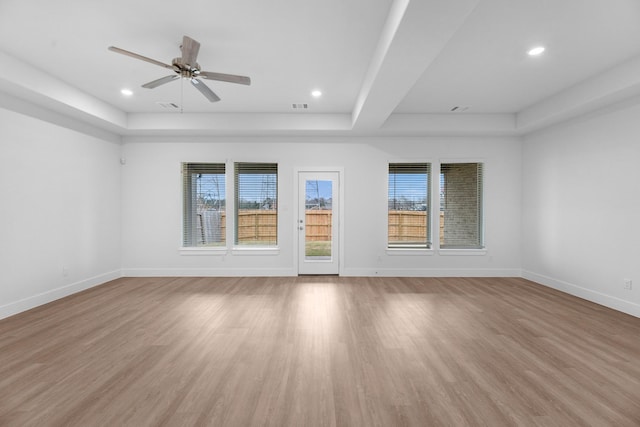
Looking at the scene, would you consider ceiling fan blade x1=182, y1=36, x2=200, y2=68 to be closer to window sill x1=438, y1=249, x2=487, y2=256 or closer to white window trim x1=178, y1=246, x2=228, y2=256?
white window trim x1=178, y1=246, x2=228, y2=256

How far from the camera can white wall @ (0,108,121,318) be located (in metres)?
3.61

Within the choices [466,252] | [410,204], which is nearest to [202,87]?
[410,204]

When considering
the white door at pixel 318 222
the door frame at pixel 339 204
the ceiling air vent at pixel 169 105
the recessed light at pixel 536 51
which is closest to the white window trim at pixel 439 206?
the door frame at pixel 339 204

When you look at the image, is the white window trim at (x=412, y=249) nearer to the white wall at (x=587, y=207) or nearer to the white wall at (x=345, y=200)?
the white wall at (x=345, y=200)

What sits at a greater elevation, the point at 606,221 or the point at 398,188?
the point at 398,188

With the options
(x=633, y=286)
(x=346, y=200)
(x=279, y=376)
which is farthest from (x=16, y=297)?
(x=633, y=286)

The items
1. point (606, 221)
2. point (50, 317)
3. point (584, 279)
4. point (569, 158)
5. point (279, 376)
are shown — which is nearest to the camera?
point (279, 376)

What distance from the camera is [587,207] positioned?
428 cm

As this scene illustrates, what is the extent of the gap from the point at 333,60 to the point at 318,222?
3.10m

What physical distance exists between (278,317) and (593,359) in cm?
307

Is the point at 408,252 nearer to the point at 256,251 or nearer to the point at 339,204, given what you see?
the point at 339,204

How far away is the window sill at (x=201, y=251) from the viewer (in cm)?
564

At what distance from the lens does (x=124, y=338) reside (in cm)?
293

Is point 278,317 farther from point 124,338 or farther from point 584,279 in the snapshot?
point 584,279
